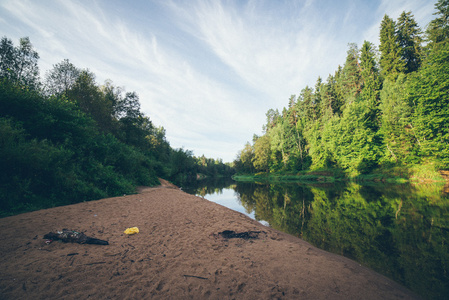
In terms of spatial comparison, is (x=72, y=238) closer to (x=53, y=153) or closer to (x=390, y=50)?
(x=53, y=153)

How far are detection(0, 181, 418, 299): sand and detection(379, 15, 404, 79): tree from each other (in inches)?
1680

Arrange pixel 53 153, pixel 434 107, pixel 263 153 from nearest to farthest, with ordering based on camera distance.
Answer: pixel 53 153
pixel 434 107
pixel 263 153

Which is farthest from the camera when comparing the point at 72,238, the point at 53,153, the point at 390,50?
the point at 390,50

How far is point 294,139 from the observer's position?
48906mm

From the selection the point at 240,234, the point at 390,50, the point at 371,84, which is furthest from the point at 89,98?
the point at 390,50

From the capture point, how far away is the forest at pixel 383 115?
20.8 meters

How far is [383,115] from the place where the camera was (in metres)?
28.6

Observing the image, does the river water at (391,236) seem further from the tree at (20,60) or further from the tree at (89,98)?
the tree at (20,60)

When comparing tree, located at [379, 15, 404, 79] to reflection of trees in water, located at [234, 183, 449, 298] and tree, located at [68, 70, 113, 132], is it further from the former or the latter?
tree, located at [68, 70, 113, 132]

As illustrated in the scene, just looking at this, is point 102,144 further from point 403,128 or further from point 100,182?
point 403,128

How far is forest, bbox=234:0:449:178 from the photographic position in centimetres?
2080

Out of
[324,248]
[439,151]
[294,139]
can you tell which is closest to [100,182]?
[324,248]

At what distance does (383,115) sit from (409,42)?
18.1m

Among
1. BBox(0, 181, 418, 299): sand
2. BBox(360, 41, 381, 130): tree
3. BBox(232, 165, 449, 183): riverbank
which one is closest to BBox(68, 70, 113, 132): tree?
BBox(0, 181, 418, 299): sand
